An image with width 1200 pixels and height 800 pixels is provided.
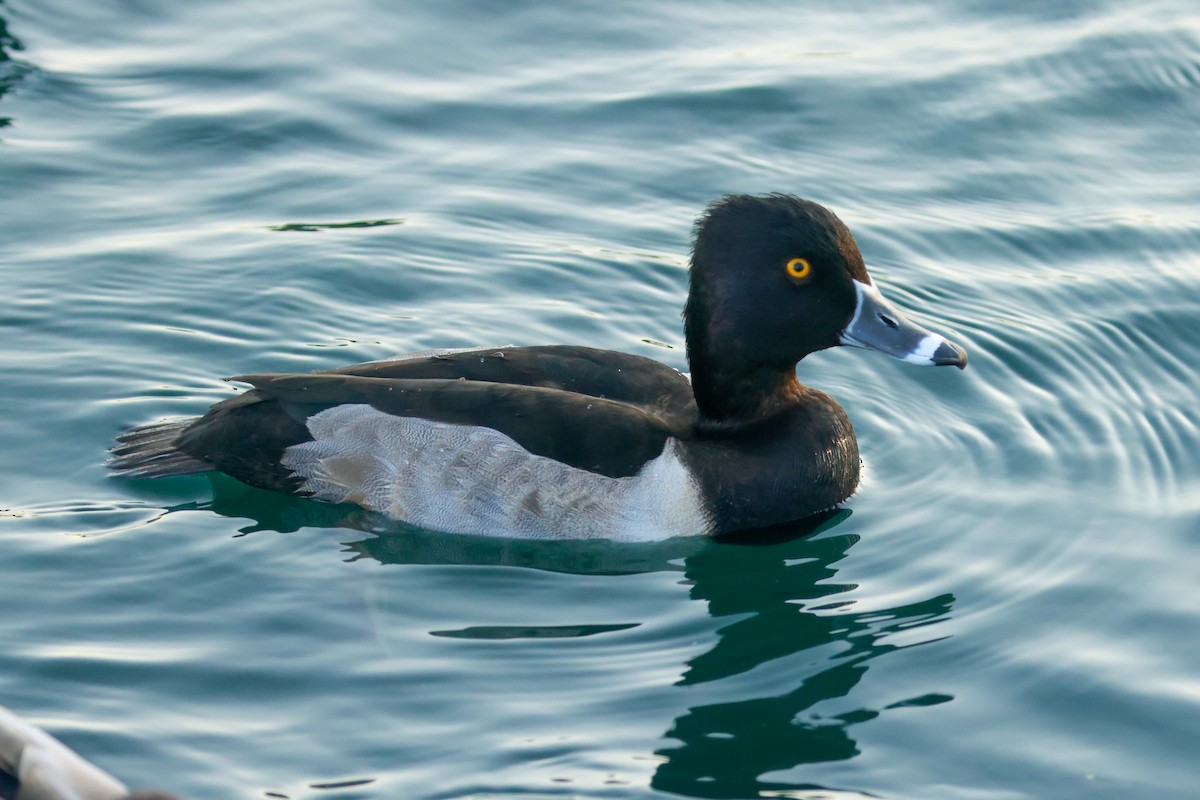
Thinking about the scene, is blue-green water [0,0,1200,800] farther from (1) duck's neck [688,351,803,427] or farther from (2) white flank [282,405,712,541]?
(1) duck's neck [688,351,803,427]

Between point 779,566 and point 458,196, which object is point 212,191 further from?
point 779,566

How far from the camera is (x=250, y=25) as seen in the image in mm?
12688

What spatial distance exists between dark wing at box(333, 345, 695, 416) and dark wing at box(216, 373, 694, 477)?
0.40 feet

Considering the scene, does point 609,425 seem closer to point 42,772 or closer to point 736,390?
point 736,390

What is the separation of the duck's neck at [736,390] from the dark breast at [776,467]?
0.06m

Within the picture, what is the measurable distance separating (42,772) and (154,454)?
3292 mm

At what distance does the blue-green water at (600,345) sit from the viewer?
6.34 meters

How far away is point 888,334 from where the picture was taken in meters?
7.80

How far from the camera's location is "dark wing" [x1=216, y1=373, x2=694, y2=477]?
7.45 metres

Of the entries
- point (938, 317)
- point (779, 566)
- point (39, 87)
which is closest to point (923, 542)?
point (779, 566)

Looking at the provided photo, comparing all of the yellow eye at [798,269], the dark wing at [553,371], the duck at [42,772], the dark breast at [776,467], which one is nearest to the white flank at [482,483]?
the dark breast at [776,467]

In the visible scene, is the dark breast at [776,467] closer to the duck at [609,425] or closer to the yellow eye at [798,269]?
the duck at [609,425]

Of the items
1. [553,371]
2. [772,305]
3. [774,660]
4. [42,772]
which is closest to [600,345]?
[553,371]

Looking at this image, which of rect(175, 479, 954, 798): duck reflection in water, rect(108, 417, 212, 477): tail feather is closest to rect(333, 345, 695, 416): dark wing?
rect(175, 479, 954, 798): duck reflection in water
